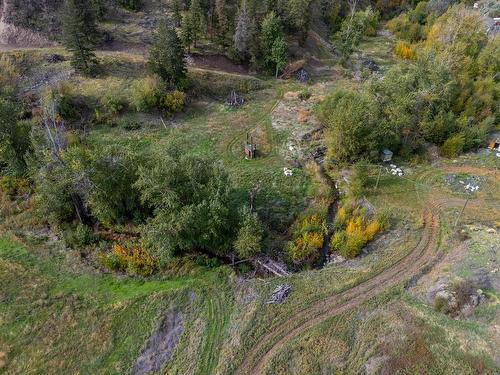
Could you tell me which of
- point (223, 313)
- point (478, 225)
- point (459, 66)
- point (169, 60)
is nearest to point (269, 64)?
point (169, 60)

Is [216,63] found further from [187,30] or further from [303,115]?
[303,115]

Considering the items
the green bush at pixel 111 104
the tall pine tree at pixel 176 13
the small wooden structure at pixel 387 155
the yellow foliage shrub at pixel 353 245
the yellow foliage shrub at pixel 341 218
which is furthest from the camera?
the tall pine tree at pixel 176 13

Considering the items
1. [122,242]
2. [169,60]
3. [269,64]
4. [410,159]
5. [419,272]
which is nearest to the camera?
[419,272]

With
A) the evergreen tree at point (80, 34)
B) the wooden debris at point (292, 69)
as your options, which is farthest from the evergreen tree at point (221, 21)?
the evergreen tree at point (80, 34)

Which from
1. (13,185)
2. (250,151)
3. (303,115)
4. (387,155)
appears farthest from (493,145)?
(13,185)

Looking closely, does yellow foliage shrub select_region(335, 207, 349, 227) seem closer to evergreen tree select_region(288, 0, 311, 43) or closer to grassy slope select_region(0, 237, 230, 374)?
grassy slope select_region(0, 237, 230, 374)

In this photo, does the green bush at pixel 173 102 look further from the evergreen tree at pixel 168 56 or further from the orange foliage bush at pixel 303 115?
the orange foliage bush at pixel 303 115

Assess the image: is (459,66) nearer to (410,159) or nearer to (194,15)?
(410,159)
